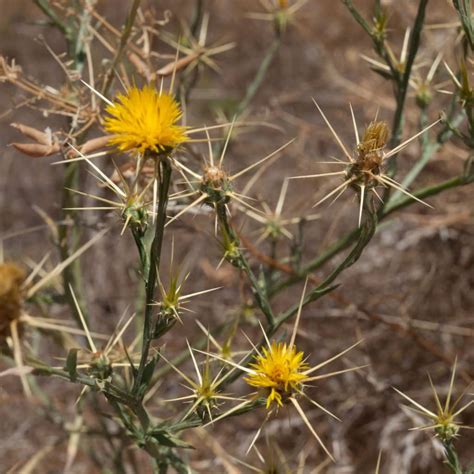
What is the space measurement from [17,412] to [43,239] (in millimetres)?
879

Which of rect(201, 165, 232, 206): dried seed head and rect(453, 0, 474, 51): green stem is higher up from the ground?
rect(453, 0, 474, 51): green stem

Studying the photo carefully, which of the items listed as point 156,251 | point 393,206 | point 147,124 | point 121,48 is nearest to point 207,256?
point 393,206

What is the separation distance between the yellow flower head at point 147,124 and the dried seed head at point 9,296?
220mm

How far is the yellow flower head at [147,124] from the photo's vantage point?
96 centimetres

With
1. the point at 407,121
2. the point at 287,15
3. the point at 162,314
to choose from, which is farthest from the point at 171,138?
the point at 407,121

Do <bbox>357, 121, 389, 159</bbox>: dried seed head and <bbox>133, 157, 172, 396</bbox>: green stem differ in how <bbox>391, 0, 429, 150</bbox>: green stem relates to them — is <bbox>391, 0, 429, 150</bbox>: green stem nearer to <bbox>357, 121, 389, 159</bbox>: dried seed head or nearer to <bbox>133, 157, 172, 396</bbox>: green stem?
<bbox>357, 121, 389, 159</bbox>: dried seed head

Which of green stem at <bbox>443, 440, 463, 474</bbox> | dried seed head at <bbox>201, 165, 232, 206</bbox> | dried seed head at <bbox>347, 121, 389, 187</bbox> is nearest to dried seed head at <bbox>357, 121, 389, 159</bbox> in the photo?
dried seed head at <bbox>347, 121, 389, 187</bbox>

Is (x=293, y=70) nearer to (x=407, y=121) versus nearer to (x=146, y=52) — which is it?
(x=407, y=121)

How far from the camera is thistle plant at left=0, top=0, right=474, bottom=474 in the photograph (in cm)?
109

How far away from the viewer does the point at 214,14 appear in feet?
14.5

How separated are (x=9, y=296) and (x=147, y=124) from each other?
29 cm

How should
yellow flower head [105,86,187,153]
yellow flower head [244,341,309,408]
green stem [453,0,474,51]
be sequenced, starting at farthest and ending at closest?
green stem [453,0,474,51] → yellow flower head [244,341,309,408] → yellow flower head [105,86,187,153]

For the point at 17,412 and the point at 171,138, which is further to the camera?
the point at 17,412

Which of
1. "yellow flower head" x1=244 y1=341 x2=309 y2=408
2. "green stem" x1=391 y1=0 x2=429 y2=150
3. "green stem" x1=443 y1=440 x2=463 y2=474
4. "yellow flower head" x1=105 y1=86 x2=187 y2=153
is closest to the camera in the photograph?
"yellow flower head" x1=105 y1=86 x2=187 y2=153
